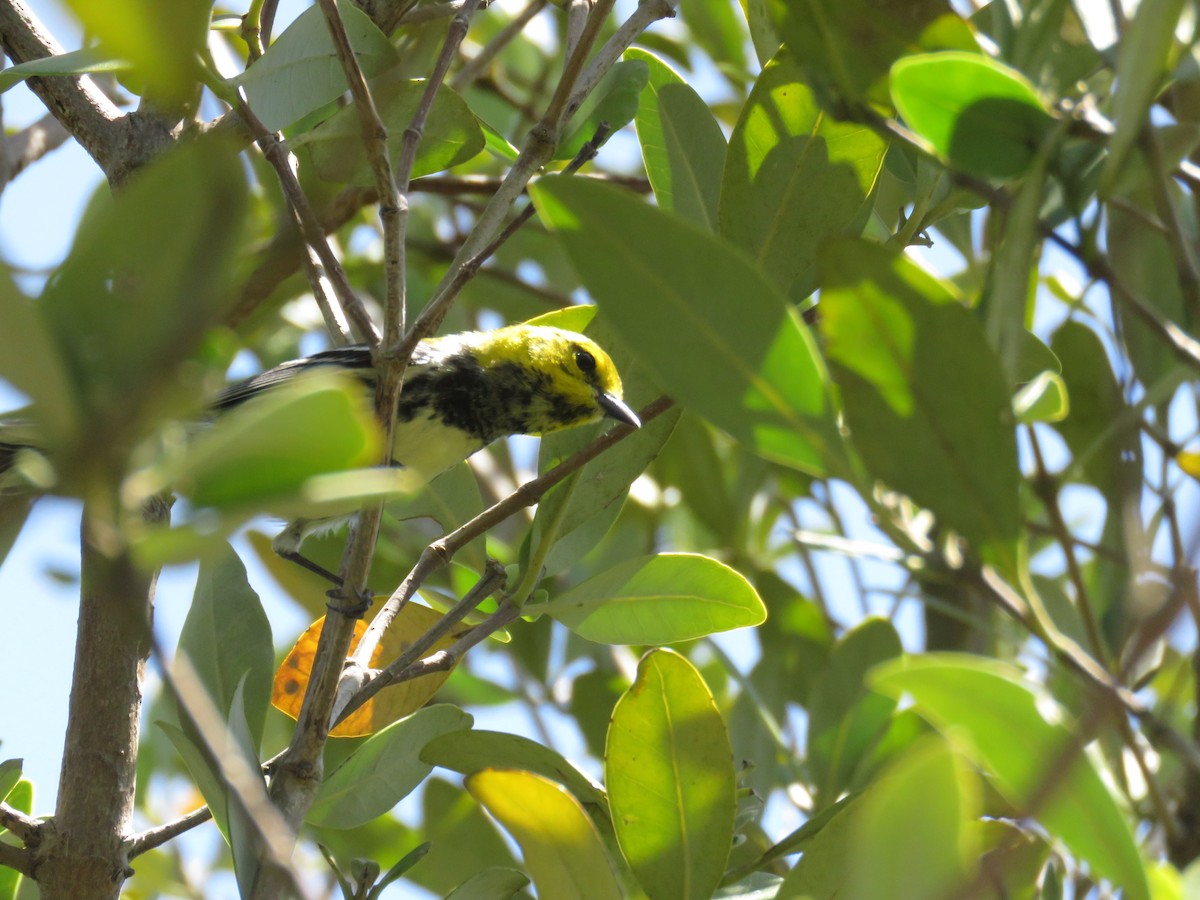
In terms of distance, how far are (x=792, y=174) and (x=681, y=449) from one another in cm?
189

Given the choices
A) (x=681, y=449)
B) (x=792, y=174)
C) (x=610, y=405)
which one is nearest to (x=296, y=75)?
(x=792, y=174)

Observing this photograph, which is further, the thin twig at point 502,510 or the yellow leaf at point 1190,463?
the thin twig at point 502,510

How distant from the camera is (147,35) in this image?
824mm

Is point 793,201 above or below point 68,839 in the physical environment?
above

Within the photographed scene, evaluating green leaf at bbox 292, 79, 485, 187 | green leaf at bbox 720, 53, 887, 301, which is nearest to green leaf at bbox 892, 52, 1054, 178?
green leaf at bbox 720, 53, 887, 301

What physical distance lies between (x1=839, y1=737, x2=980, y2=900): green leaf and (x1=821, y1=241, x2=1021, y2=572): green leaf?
0.92 feet

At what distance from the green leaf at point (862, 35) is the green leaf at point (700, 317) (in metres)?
0.36

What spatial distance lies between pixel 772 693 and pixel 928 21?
2.01 metres

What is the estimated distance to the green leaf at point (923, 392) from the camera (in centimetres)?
104

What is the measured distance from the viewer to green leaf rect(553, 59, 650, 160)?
208cm

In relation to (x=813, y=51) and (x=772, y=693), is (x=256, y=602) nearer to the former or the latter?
(x=813, y=51)

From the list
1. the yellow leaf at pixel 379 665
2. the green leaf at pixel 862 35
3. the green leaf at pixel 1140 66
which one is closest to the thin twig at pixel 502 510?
the yellow leaf at pixel 379 665

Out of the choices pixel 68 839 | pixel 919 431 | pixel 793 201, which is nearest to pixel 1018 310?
pixel 919 431

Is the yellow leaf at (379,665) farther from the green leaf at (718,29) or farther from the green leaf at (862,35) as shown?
the green leaf at (718,29)
